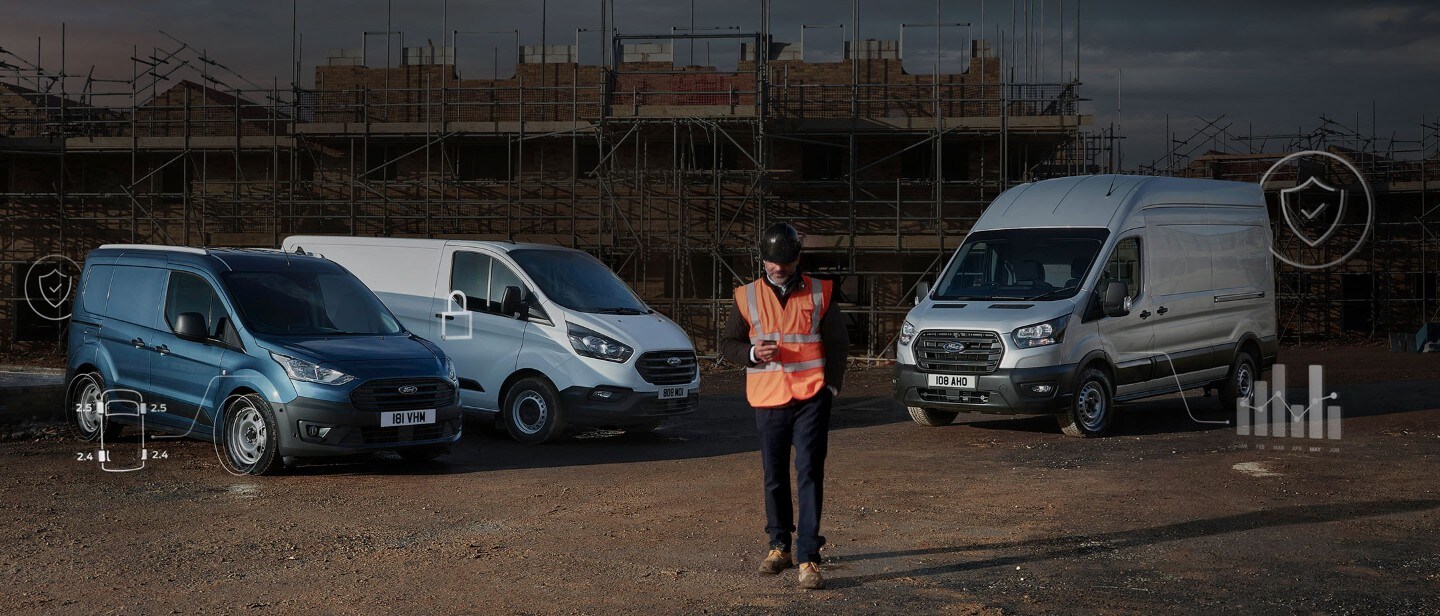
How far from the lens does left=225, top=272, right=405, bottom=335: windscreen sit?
10.4 meters

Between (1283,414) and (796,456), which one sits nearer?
(796,456)

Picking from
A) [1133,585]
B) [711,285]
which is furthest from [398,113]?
[1133,585]

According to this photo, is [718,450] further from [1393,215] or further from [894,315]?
[1393,215]

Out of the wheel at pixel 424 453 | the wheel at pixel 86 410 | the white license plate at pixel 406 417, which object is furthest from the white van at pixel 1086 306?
the wheel at pixel 86 410

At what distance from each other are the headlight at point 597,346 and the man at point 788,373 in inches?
209

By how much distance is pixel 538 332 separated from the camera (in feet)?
39.5

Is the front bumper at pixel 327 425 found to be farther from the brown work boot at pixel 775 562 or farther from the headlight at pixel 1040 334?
the headlight at pixel 1040 334

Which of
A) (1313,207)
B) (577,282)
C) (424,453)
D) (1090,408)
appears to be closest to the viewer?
(424,453)

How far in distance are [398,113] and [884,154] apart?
11.3 meters

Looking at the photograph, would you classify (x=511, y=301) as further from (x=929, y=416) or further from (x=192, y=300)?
(x=929, y=416)

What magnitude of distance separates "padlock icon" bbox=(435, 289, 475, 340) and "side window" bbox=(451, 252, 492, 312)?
0.04 meters

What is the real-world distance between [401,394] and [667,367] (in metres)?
2.91

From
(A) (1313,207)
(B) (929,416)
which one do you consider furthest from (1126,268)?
(A) (1313,207)

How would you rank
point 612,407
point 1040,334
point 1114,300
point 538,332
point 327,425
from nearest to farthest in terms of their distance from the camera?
1. point 327,425
2. point 612,407
3. point 1040,334
4. point 538,332
5. point 1114,300
